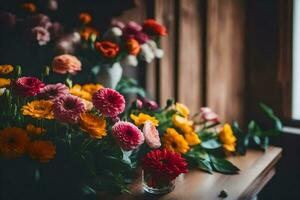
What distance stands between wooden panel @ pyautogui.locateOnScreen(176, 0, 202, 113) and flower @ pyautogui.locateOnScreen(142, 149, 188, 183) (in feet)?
2.45

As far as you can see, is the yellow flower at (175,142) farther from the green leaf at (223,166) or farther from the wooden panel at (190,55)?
the wooden panel at (190,55)

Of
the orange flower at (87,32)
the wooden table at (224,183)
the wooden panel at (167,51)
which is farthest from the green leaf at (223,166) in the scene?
the orange flower at (87,32)

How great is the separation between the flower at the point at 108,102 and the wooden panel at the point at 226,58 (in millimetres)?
989

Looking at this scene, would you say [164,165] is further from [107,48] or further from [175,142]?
[107,48]

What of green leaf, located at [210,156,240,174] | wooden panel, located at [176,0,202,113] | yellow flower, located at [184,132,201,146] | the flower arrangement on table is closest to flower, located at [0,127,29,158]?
the flower arrangement on table

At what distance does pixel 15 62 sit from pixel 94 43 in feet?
0.94

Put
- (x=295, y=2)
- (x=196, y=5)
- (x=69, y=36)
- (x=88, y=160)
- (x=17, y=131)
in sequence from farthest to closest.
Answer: (x=295, y=2) → (x=196, y=5) → (x=69, y=36) → (x=88, y=160) → (x=17, y=131)

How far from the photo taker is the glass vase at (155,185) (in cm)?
130

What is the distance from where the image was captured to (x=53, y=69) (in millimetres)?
1377

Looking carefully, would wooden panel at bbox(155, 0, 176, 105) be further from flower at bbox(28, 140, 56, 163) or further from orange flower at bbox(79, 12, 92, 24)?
flower at bbox(28, 140, 56, 163)

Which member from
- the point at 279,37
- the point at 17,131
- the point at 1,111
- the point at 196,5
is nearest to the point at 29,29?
the point at 1,111

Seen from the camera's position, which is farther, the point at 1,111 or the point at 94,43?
the point at 94,43

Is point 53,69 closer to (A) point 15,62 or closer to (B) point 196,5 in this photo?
(A) point 15,62

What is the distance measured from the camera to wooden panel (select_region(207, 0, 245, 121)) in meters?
2.11
